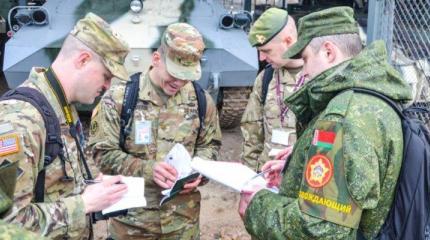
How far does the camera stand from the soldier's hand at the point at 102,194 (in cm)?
212

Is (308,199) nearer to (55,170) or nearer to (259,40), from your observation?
(55,170)

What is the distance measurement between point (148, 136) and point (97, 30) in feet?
2.69

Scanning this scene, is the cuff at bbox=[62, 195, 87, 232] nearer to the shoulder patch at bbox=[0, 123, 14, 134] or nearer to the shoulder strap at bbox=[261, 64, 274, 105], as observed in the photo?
the shoulder patch at bbox=[0, 123, 14, 134]

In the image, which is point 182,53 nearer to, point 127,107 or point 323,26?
point 127,107

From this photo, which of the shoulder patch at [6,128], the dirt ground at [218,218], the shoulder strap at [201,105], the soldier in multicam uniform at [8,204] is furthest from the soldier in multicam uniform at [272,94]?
the soldier in multicam uniform at [8,204]

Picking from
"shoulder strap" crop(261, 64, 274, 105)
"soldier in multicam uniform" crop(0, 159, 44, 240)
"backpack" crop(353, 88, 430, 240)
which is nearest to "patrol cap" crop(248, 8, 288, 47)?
"shoulder strap" crop(261, 64, 274, 105)

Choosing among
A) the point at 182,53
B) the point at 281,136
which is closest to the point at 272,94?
→ the point at 281,136

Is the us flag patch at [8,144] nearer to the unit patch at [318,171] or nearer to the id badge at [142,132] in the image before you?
the unit patch at [318,171]

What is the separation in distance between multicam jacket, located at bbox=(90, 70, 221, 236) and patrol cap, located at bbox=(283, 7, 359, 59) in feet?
3.39

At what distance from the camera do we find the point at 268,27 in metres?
3.22

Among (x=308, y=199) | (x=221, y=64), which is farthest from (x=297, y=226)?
(x=221, y=64)

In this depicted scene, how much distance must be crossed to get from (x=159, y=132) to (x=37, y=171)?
105cm

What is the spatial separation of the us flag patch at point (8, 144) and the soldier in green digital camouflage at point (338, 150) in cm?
79

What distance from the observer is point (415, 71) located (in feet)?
12.4
